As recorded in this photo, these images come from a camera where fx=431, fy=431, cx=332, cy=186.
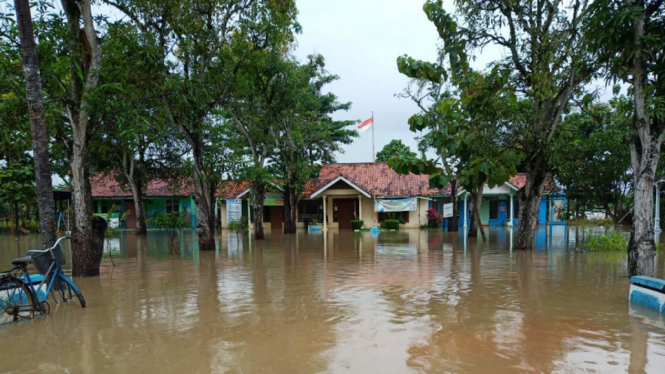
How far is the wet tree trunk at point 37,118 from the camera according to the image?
7043 mm

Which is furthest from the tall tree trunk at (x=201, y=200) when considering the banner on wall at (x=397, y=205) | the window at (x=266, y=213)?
the window at (x=266, y=213)

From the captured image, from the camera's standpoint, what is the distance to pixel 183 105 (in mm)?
13352

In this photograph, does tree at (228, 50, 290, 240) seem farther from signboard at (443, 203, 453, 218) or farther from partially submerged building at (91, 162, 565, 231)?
signboard at (443, 203, 453, 218)

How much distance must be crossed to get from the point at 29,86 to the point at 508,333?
817cm

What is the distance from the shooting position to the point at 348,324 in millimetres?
5715

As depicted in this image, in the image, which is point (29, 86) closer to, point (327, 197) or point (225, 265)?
point (225, 265)

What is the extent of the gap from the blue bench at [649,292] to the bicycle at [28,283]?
8.53 m

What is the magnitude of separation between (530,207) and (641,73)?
24.6ft

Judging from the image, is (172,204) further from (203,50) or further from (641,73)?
(641,73)

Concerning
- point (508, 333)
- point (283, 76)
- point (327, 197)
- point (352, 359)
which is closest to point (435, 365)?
point (352, 359)

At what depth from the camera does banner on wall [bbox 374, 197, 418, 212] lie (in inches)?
1090

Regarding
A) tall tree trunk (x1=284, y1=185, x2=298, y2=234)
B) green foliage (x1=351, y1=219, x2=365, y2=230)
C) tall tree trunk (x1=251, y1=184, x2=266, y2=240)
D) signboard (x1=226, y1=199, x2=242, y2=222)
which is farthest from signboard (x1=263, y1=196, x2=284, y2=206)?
tall tree trunk (x1=251, y1=184, x2=266, y2=240)

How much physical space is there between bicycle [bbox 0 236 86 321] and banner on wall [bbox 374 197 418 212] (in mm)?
22676

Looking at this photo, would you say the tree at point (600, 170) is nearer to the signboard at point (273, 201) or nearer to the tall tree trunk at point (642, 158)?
the tall tree trunk at point (642, 158)
